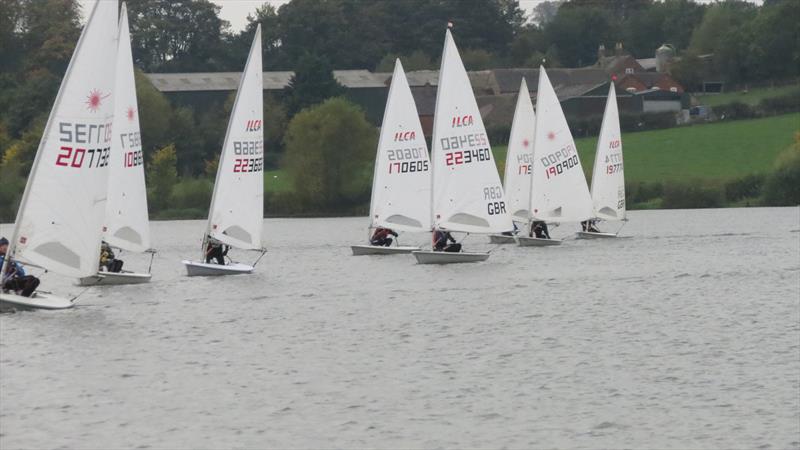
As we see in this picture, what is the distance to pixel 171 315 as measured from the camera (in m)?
38.7

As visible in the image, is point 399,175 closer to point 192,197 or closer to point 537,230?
point 537,230

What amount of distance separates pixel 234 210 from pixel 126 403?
65.5 feet

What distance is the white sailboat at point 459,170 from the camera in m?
49.5

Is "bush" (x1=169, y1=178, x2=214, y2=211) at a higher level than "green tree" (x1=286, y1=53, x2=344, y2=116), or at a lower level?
lower

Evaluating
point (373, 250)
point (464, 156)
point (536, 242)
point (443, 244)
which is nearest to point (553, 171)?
point (536, 242)

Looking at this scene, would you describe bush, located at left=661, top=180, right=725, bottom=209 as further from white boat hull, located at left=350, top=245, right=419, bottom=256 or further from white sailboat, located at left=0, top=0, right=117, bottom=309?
white sailboat, located at left=0, top=0, right=117, bottom=309

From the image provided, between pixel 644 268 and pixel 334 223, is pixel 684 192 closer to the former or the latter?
pixel 334 223

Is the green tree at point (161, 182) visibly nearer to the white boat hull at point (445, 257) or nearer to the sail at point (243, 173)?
the white boat hull at point (445, 257)

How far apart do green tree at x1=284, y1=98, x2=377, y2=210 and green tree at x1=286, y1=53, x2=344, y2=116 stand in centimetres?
2480

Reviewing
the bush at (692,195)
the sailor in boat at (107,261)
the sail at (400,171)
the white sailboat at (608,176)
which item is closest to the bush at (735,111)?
the bush at (692,195)

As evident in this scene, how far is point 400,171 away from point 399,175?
19cm

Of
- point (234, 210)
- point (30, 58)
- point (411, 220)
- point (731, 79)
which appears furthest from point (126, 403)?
point (731, 79)

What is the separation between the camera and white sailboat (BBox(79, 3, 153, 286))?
44156mm

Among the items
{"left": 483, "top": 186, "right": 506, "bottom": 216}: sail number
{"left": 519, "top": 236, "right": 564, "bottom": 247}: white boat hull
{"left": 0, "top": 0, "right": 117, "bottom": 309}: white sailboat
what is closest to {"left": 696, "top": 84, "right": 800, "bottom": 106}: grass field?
{"left": 519, "top": 236, "right": 564, "bottom": 247}: white boat hull
